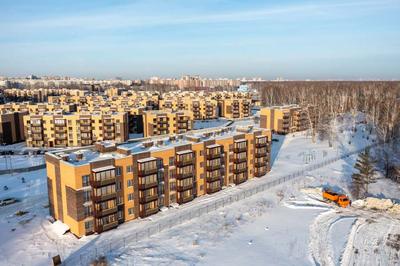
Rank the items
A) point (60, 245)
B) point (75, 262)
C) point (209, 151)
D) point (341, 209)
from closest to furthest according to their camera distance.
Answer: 1. point (75, 262)
2. point (60, 245)
3. point (341, 209)
4. point (209, 151)

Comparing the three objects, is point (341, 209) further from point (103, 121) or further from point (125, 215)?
point (103, 121)

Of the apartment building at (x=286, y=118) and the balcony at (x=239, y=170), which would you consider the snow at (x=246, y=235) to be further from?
the apartment building at (x=286, y=118)

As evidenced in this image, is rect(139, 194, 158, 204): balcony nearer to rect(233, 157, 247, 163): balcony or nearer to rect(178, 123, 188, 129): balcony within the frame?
rect(233, 157, 247, 163): balcony

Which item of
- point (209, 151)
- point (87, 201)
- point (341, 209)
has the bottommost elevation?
point (341, 209)

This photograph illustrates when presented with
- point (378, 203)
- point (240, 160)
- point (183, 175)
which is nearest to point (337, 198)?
point (378, 203)

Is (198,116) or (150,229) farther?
(198,116)

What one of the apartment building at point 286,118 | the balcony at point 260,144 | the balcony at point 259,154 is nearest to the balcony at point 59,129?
the balcony at point 259,154

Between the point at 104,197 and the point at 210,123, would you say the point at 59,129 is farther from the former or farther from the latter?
the point at 210,123

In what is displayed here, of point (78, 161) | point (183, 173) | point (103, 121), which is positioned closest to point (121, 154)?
point (78, 161)
